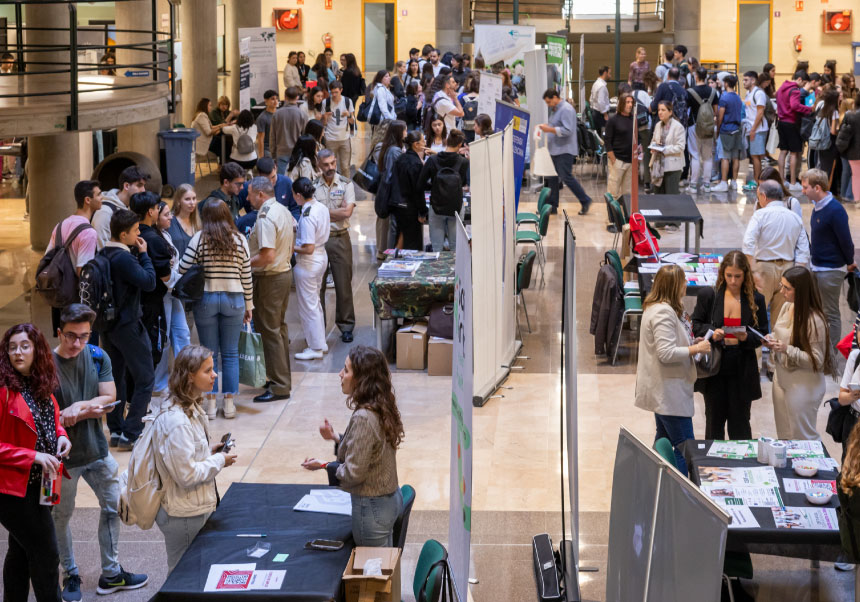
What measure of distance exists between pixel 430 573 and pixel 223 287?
4.23 metres

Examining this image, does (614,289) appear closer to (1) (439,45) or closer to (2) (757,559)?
(2) (757,559)

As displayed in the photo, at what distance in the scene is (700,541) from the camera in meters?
3.16

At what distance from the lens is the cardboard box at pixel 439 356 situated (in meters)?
9.78

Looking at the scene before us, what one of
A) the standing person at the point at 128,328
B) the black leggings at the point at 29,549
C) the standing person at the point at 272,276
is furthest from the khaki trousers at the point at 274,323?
the black leggings at the point at 29,549

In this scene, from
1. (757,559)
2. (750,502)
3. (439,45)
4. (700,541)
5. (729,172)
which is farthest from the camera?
(439,45)

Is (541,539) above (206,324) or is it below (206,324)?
below

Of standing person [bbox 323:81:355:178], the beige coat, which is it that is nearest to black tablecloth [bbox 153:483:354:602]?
the beige coat

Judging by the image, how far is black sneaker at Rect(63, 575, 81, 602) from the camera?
5.96 m

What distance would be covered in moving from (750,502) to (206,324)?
4440mm

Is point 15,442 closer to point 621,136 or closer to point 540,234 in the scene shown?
point 540,234

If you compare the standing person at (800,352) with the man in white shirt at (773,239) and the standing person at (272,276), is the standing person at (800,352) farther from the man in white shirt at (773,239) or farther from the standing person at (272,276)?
the standing person at (272,276)

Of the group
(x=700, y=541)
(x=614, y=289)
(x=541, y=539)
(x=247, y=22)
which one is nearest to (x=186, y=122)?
(x=247, y=22)

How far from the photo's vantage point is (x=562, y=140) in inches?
633

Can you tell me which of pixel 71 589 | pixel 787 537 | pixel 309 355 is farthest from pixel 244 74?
pixel 787 537
